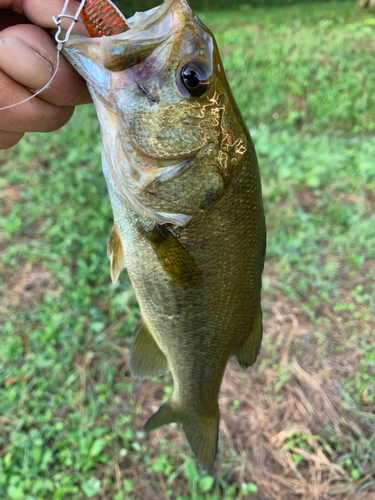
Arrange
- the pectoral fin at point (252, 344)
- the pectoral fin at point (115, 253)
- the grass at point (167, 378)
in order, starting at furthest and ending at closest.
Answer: the grass at point (167, 378) → the pectoral fin at point (252, 344) → the pectoral fin at point (115, 253)

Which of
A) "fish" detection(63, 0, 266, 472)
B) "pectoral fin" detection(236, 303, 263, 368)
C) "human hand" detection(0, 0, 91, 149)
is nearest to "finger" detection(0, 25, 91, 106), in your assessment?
"human hand" detection(0, 0, 91, 149)

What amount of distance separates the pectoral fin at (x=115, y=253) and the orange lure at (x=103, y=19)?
581mm

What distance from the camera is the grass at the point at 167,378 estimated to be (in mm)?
1987

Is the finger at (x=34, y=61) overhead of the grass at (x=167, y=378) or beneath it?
overhead

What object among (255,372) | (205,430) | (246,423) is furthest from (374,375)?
(205,430)

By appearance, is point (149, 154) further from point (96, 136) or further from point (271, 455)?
point (96, 136)

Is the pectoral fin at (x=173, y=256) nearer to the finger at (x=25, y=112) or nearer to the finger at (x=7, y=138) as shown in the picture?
the finger at (x=25, y=112)

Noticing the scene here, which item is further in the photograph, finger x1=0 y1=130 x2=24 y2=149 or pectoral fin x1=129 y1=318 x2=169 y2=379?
pectoral fin x1=129 y1=318 x2=169 y2=379

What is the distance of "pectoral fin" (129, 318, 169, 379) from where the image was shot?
135 cm

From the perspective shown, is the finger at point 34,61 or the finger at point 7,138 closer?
the finger at point 34,61

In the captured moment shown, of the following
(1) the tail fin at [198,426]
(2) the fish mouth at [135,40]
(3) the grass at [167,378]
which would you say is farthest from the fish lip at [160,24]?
(3) the grass at [167,378]

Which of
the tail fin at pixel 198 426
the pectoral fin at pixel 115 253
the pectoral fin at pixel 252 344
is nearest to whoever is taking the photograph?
the pectoral fin at pixel 115 253

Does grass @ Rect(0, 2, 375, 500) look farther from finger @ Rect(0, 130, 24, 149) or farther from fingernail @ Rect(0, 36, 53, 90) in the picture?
fingernail @ Rect(0, 36, 53, 90)

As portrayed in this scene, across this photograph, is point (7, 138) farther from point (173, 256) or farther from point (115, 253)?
point (173, 256)
